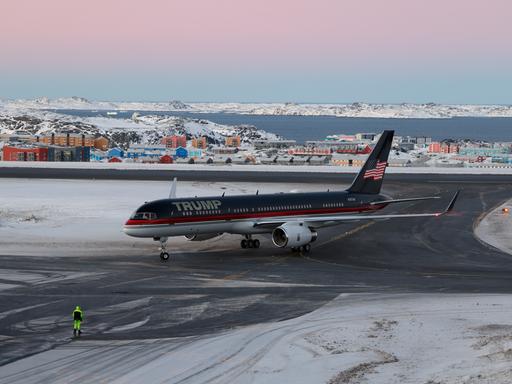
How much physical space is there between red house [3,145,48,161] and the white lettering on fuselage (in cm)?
13461

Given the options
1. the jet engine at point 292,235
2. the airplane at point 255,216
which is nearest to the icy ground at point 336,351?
the jet engine at point 292,235

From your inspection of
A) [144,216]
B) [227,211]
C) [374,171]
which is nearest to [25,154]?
[374,171]

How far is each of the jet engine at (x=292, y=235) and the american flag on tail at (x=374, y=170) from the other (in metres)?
10.4

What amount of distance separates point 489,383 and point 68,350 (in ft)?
48.3

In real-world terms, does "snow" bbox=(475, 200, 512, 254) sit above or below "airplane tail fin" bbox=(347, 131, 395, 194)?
below

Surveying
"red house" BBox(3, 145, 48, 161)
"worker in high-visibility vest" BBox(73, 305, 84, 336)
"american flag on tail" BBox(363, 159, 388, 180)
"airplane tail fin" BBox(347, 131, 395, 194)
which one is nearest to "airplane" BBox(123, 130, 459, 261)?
"airplane tail fin" BBox(347, 131, 395, 194)

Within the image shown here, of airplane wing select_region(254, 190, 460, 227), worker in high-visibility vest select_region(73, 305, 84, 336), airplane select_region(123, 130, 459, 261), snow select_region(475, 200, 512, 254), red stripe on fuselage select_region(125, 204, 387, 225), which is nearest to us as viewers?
worker in high-visibility vest select_region(73, 305, 84, 336)

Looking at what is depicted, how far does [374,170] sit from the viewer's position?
2506 inches

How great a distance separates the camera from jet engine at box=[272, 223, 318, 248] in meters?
53.7

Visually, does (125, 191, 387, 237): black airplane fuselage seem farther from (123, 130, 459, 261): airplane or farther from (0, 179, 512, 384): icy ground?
(0, 179, 512, 384): icy ground

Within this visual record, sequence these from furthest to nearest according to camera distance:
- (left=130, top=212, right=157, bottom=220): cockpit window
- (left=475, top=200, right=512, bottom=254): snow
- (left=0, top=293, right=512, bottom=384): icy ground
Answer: (left=475, top=200, right=512, bottom=254): snow < (left=130, top=212, right=157, bottom=220): cockpit window < (left=0, top=293, right=512, bottom=384): icy ground

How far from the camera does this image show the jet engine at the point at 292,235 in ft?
176

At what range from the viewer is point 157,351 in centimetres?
3081

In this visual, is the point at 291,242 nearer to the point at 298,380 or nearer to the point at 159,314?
the point at 159,314
